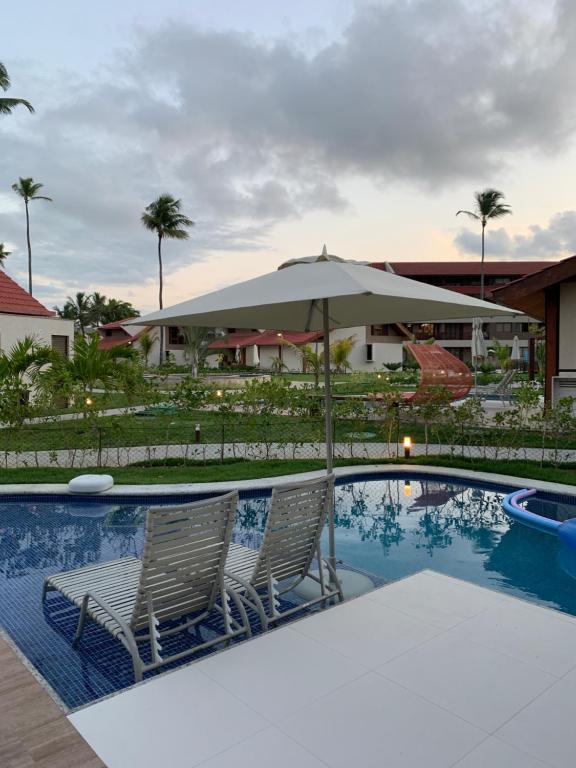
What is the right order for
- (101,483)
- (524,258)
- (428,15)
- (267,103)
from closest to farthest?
(101,483) < (428,15) < (267,103) < (524,258)

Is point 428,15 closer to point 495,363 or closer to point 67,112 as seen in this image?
point 67,112

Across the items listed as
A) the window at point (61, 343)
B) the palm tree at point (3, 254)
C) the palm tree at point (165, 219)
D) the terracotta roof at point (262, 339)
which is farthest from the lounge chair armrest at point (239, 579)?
the palm tree at point (3, 254)

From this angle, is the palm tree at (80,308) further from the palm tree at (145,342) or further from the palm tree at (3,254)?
the palm tree at (145,342)

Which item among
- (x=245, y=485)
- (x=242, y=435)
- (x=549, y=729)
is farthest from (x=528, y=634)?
(x=242, y=435)

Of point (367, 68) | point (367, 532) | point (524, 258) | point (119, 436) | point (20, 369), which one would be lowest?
point (367, 532)

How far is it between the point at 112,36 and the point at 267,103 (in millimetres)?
4151

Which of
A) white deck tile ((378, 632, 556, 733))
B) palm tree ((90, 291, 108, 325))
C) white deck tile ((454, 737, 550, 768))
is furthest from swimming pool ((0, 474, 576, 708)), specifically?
palm tree ((90, 291, 108, 325))

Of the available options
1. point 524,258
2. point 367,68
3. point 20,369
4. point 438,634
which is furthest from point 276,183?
point 524,258

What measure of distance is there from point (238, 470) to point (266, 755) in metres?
7.03

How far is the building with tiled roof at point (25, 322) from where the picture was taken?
1756 centimetres

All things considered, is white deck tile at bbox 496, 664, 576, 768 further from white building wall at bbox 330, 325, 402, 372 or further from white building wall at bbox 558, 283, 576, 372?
white building wall at bbox 330, 325, 402, 372

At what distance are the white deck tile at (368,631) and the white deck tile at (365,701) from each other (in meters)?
0.01

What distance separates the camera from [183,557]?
3473 millimetres

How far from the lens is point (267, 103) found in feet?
46.6
